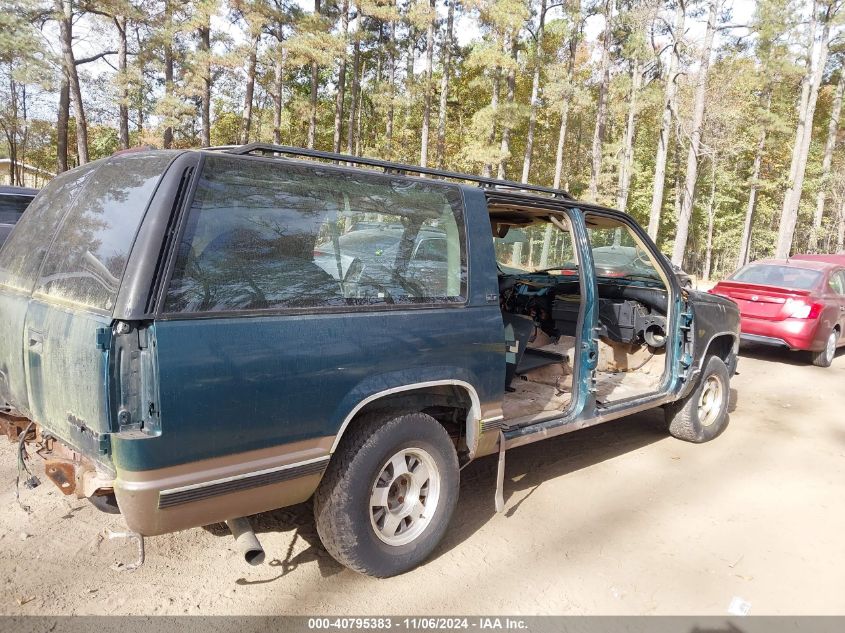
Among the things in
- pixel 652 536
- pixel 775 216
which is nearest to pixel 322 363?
pixel 652 536

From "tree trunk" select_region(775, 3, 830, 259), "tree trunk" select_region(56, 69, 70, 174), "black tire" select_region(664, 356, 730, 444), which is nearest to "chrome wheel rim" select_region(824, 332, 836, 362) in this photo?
"black tire" select_region(664, 356, 730, 444)

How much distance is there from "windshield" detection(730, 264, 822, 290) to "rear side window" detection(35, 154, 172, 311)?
32.4 feet

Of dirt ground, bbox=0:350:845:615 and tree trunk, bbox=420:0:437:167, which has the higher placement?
tree trunk, bbox=420:0:437:167

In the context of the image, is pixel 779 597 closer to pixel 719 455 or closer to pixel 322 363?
pixel 719 455

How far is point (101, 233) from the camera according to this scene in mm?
2471

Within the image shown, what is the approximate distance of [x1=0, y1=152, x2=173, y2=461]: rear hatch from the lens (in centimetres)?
221

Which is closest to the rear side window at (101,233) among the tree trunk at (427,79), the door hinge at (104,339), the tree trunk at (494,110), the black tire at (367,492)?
the door hinge at (104,339)

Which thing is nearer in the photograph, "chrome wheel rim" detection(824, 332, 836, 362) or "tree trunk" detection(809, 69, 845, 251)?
"chrome wheel rim" detection(824, 332, 836, 362)

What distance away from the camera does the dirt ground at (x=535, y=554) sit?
9.32ft

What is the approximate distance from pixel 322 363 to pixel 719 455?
4227 mm

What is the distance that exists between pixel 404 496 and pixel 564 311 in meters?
3.11

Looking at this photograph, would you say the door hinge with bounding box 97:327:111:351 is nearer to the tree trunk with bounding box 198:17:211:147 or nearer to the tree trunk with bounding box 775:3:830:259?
the tree trunk with bounding box 198:17:211:147

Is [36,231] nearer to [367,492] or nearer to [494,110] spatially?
[367,492]

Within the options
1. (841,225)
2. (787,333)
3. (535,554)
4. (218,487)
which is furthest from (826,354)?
(841,225)
